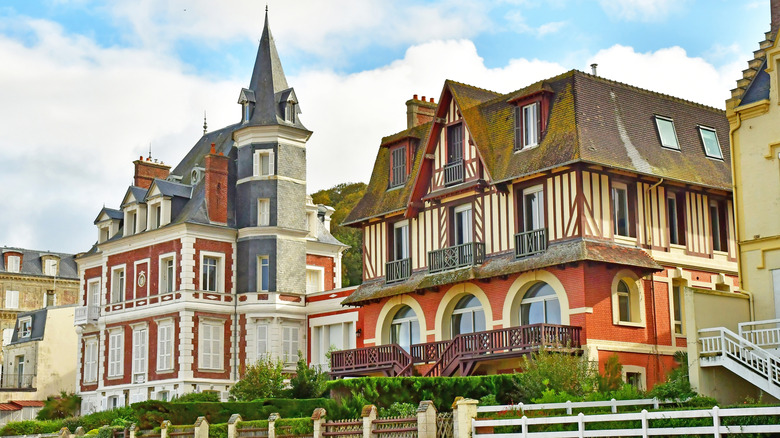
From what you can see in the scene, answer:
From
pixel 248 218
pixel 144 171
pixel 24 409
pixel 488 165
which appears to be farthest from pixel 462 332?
pixel 24 409

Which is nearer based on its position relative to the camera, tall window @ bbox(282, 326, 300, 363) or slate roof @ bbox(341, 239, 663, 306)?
slate roof @ bbox(341, 239, 663, 306)

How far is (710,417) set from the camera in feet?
63.0

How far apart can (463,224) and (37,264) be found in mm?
47923

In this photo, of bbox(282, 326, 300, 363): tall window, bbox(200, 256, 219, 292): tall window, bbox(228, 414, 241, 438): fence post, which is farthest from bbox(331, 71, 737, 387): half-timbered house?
bbox(200, 256, 219, 292): tall window

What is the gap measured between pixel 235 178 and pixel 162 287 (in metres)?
5.60

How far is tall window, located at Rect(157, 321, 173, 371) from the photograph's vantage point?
4444 cm

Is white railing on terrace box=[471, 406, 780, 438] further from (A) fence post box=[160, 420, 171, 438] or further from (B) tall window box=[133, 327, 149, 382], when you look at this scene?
(B) tall window box=[133, 327, 149, 382]

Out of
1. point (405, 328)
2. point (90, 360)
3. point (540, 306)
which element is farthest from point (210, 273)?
point (540, 306)

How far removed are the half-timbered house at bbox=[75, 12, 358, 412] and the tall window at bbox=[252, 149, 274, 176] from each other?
0.04m

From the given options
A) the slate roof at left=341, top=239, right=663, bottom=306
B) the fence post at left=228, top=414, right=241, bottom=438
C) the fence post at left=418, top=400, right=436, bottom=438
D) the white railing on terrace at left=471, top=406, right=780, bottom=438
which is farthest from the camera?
the slate roof at left=341, top=239, right=663, bottom=306

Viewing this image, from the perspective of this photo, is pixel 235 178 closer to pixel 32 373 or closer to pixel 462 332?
pixel 462 332

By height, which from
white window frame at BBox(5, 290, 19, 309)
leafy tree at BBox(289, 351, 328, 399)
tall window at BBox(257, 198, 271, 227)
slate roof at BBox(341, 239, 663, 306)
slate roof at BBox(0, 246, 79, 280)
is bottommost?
leafy tree at BBox(289, 351, 328, 399)

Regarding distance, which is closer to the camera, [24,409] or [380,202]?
[380,202]

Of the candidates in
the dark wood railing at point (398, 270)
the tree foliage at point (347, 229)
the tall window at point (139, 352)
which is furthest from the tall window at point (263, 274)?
the tree foliage at point (347, 229)
